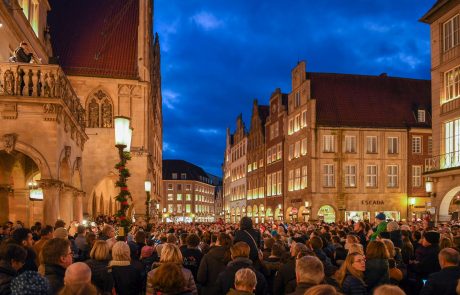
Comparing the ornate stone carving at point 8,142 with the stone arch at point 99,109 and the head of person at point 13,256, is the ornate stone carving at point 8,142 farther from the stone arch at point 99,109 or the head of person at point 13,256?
the stone arch at point 99,109

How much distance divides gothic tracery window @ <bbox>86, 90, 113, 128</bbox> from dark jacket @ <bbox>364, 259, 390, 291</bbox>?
3132 cm

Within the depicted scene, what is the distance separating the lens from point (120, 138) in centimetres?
1248

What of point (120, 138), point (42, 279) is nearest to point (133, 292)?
point (42, 279)

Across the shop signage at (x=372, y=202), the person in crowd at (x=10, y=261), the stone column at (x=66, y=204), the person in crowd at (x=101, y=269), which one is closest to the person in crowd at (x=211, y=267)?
the person in crowd at (x=101, y=269)

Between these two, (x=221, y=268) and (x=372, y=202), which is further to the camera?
(x=372, y=202)

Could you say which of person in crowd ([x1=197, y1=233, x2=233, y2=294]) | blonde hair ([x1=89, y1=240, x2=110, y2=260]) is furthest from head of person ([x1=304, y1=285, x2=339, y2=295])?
person in crowd ([x1=197, y1=233, x2=233, y2=294])

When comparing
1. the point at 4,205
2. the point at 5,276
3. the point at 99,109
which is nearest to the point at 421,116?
the point at 99,109

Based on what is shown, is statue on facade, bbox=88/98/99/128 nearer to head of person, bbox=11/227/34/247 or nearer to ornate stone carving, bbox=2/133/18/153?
ornate stone carving, bbox=2/133/18/153

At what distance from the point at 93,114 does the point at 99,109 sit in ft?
1.79

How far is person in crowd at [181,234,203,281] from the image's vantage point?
877cm

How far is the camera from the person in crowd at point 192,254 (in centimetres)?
877

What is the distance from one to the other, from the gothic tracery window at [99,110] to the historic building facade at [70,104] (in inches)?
2.8

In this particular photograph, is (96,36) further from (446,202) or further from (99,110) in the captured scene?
(446,202)

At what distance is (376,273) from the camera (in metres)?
7.02
